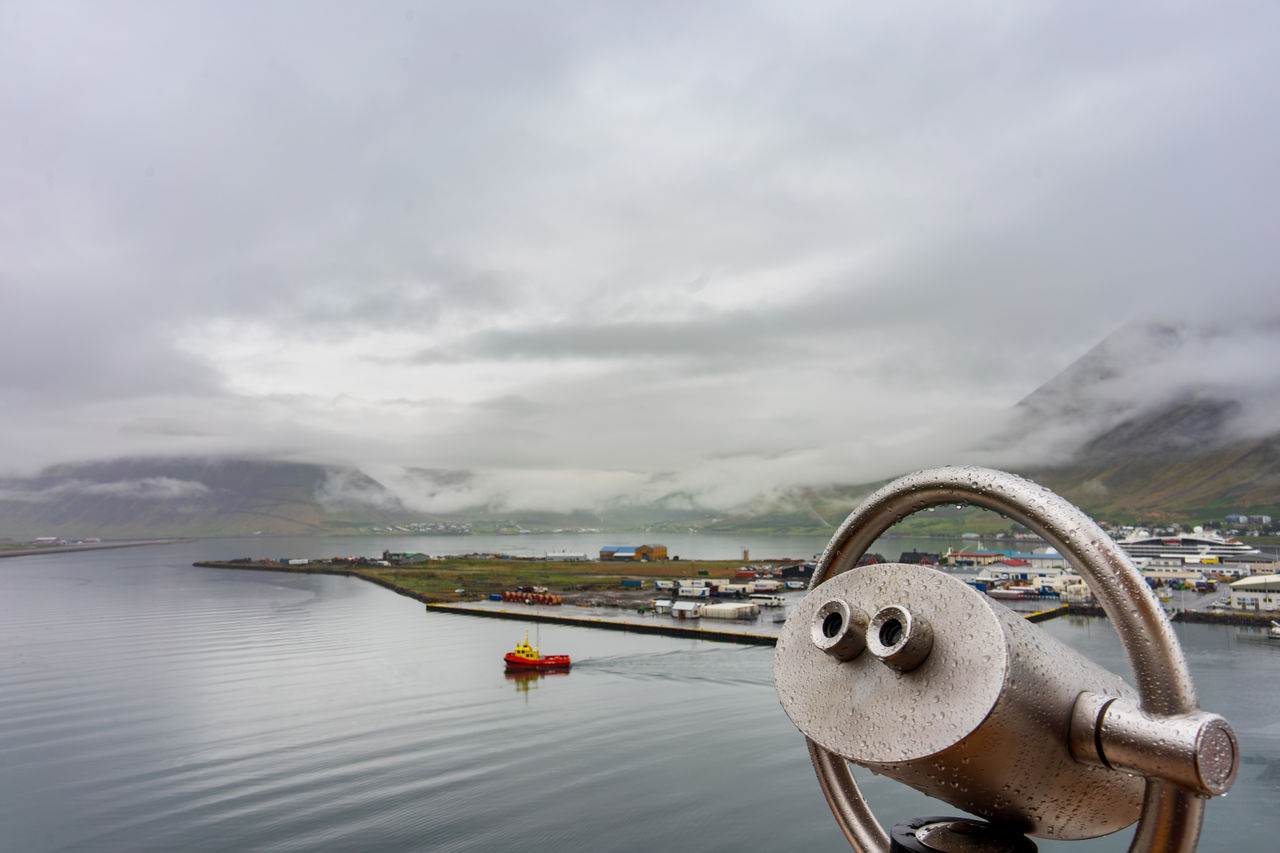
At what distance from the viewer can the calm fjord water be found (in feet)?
76.0

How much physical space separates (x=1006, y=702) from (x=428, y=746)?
106 feet

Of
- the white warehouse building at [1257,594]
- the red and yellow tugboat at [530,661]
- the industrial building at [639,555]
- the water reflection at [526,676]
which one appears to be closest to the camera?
the water reflection at [526,676]

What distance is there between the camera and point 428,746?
31094mm

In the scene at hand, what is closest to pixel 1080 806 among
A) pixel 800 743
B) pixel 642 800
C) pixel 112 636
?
pixel 642 800

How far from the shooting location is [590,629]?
2598 inches

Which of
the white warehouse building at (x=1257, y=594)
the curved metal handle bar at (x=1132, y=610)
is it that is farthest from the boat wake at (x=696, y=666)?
the white warehouse building at (x=1257, y=594)

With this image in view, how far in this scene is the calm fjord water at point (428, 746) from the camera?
2316cm

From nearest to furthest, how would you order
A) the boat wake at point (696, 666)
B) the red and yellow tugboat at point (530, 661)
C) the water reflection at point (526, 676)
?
1. the water reflection at point (526, 676)
2. the boat wake at point (696, 666)
3. the red and yellow tugboat at point (530, 661)

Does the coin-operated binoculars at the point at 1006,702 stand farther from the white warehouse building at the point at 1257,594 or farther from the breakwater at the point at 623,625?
the white warehouse building at the point at 1257,594

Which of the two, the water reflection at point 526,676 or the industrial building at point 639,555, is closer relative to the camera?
the water reflection at point 526,676

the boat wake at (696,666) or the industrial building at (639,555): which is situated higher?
the industrial building at (639,555)

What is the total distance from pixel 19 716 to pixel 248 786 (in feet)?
63.3

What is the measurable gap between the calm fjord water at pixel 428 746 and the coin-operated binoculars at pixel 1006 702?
2186cm

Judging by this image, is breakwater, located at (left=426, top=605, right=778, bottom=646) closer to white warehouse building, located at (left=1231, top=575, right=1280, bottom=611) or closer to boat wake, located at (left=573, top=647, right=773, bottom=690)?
boat wake, located at (left=573, top=647, right=773, bottom=690)
